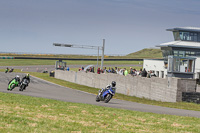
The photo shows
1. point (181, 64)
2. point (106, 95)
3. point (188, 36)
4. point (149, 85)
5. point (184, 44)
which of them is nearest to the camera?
point (106, 95)

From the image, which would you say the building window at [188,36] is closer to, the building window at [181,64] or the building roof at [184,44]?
the building roof at [184,44]

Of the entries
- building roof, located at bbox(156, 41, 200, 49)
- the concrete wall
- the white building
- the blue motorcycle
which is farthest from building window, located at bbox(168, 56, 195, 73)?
building roof, located at bbox(156, 41, 200, 49)

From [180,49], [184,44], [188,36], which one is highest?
[188,36]

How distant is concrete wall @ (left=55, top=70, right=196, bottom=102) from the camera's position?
26484mm

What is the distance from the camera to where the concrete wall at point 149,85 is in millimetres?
26484

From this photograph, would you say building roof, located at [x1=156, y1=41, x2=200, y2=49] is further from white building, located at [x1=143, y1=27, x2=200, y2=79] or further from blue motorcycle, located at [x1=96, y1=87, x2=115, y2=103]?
blue motorcycle, located at [x1=96, y1=87, x2=115, y2=103]

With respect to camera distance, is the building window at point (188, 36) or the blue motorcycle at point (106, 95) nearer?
the blue motorcycle at point (106, 95)

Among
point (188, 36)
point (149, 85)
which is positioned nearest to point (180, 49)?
point (188, 36)

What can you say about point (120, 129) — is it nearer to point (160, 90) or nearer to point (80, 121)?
point (80, 121)

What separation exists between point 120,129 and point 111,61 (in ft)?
344

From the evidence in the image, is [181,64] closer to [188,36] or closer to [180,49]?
[180,49]

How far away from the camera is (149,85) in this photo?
3162 centimetres

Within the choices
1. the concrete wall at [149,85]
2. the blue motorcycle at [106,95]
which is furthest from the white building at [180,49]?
the blue motorcycle at [106,95]

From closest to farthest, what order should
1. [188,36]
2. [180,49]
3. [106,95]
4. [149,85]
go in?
[106,95]
[149,85]
[180,49]
[188,36]
